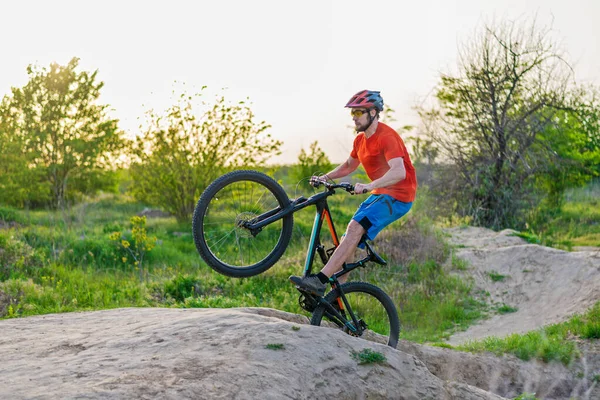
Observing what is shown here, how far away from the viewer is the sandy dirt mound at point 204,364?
4.68 metres

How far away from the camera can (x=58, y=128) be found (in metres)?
20.9

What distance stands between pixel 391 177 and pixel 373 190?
323 mm

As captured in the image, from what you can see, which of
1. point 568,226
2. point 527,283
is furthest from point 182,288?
point 568,226

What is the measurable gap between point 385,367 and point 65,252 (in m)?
9.32

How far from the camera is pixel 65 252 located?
13.4m

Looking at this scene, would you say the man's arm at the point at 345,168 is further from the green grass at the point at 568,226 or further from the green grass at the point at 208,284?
the green grass at the point at 568,226

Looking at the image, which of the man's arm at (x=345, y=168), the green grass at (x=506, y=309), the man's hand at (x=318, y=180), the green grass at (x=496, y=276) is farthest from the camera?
the green grass at (x=496, y=276)

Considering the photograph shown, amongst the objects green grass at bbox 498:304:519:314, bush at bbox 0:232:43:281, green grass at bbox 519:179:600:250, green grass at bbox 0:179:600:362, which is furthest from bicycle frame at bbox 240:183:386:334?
green grass at bbox 519:179:600:250

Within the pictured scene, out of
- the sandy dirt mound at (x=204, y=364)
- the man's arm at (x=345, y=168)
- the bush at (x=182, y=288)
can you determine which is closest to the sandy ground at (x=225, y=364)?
the sandy dirt mound at (x=204, y=364)

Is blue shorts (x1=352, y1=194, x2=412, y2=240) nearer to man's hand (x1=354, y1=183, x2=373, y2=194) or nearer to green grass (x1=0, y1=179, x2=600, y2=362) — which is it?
man's hand (x1=354, y1=183, x2=373, y2=194)

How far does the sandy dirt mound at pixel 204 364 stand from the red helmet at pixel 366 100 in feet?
6.69

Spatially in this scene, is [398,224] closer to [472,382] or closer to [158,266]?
[158,266]

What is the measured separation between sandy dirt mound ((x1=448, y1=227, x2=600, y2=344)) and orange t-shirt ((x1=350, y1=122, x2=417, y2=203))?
4.41 meters

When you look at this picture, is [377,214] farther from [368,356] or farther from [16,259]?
[16,259]
